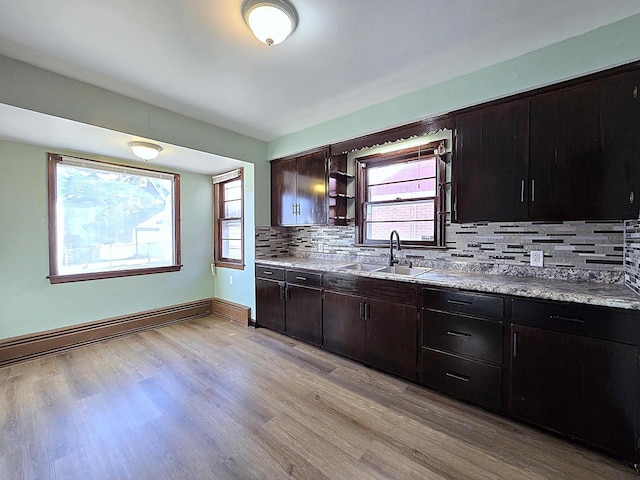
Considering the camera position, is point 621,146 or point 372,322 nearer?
point 621,146

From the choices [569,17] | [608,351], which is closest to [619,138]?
[569,17]

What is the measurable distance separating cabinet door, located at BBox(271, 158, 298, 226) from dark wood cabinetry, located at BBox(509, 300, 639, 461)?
2.61 metres

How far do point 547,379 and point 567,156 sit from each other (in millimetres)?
1448

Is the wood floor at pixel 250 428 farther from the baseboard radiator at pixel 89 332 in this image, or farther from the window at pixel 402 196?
the window at pixel 402 196

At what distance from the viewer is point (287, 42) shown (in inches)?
72.7

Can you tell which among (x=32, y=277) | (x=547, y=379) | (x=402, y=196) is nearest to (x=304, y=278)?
(x=402, y=196)

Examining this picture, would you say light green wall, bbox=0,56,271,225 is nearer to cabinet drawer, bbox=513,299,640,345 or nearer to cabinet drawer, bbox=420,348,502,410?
cabinet drawer, bbox=420,348,502,410

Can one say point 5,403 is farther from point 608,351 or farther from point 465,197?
point 608,351

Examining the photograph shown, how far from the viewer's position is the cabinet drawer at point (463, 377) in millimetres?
1938

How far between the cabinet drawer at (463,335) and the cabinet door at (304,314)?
1.16 m

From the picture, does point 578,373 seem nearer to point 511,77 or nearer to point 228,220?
point 511,77

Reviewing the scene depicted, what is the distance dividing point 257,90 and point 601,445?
11.2 feet

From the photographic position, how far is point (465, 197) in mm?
2287

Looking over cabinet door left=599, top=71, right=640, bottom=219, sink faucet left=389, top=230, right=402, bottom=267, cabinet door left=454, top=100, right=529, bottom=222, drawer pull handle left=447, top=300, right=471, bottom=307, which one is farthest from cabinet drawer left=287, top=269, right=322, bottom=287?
cabinet door left=599, top=71, right=640, bottom=219
